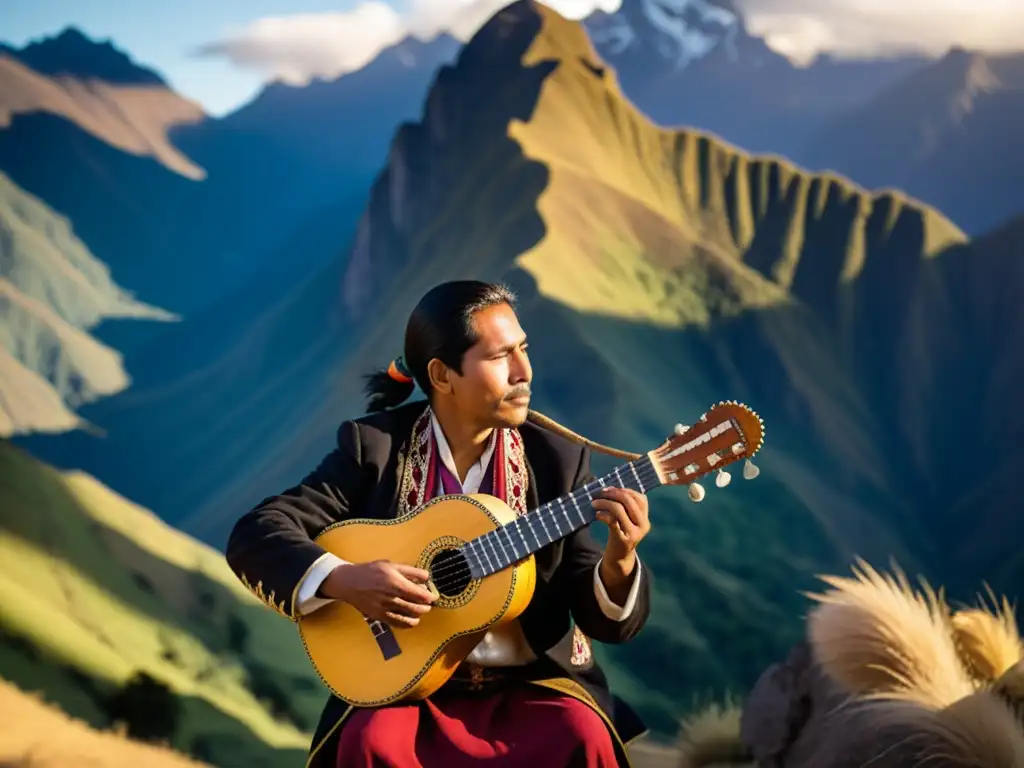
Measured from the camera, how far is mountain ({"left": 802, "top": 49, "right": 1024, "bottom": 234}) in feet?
46.3

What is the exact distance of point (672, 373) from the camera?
562 inches

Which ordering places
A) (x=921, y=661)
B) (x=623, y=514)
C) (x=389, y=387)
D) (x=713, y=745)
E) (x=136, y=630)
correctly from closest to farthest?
(x=623, y=514) → (x=389, y=387) → (x=921, y=661) → (x=713, y=745) → (x=136, y=630)

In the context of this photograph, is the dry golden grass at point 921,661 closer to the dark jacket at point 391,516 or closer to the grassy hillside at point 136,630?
the dark jacket at point 391,516

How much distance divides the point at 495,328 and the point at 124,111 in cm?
1499

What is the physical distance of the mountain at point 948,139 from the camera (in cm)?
1412

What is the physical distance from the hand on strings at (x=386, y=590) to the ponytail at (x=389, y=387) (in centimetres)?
49

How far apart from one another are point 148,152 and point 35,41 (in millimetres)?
3492

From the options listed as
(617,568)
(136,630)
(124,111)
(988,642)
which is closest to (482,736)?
(617,568)

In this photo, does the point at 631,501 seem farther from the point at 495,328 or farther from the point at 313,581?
the point at 313,581

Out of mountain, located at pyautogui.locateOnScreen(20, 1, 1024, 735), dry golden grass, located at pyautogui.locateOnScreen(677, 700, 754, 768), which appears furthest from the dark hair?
mountain, located at pyautogui.locateOnScreen(20, 1, 1024, 735)

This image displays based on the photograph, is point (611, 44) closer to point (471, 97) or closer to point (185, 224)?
point (471, 97)

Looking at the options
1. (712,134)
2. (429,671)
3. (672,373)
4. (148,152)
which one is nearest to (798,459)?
(672,373)

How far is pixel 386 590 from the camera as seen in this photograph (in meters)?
2.14

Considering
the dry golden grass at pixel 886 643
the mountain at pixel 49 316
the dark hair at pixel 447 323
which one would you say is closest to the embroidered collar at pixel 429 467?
the dark hair at pixel 447 323
